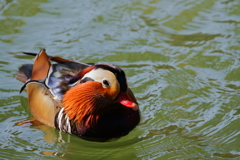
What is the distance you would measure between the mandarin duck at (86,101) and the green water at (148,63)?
16 cm

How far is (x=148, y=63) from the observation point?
6.88 metres

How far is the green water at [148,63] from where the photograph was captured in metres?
5.22

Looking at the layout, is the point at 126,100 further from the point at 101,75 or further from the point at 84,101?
the point at 84,101

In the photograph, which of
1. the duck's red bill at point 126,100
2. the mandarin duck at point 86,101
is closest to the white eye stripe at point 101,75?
the mandarin duck at point 86,101

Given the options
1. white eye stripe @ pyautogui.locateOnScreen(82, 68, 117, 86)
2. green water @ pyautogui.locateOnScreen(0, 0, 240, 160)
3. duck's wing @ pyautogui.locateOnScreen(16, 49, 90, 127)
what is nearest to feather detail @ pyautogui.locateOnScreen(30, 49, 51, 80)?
duck's wing @ pyautogui.locateOnScreen(16, 49, 90, 127)

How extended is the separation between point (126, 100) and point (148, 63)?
6.67 feet

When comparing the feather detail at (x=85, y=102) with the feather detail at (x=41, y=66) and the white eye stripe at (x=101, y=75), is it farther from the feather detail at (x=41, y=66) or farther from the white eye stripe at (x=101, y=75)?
the feather detail at (x=41, y=66)

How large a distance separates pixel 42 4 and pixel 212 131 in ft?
14.6

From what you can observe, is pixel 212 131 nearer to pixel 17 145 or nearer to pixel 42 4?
pixel 17 145

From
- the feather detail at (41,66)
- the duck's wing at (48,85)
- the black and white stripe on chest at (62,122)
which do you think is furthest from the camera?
the feather detail at (41,66)

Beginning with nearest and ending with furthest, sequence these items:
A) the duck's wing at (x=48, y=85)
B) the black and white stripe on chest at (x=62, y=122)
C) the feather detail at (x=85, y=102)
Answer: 1. the feather detail at (x=85, y=102)
2. the black and white stripe on chest at (x=62, y=122)
3. the duck's wing at (x=48, y=85)

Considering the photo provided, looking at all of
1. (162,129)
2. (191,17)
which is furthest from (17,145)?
(191,17)

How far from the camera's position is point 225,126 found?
218 inches

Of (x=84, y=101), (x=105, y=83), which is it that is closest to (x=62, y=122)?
(x=84, y=101)
